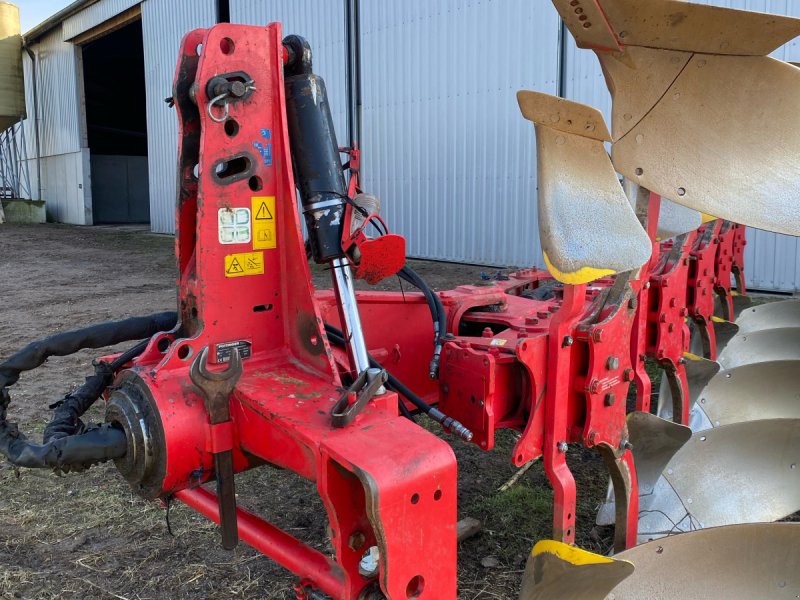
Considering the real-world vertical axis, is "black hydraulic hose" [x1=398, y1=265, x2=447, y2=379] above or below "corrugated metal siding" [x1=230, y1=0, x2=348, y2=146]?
below

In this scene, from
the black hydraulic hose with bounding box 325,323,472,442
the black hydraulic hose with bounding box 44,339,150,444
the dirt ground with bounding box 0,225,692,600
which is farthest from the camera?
the dirt ground with bounding box 0,225,692,600

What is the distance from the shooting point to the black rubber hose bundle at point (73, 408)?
1407 mm

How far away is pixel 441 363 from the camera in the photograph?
1910 mm

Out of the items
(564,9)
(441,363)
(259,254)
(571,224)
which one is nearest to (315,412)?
(259,254)

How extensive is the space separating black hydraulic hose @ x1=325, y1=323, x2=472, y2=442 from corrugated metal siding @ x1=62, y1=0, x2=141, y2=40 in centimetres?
1561

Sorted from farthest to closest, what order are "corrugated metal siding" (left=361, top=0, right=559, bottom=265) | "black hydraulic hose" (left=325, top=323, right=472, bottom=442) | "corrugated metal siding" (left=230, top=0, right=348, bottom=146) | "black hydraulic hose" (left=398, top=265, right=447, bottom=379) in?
"corrugated metal siding" (left=230, top=0, right=348, bottom=146) < "corrugated metal siding" (left=361, top=0, right=559, bottom=265) < "black hydraulic hose" (left=398, top=265, right=447, bottom=379) < "black hydraulic hose" (left=325, top=323, right=472, bottom=442)

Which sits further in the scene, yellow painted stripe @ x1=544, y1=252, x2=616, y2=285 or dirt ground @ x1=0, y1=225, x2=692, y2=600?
dirt ground @ x1=0, y1=225, x2=692, y2=600

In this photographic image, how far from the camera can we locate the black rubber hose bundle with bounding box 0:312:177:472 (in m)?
1.41

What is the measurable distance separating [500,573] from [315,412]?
118cm

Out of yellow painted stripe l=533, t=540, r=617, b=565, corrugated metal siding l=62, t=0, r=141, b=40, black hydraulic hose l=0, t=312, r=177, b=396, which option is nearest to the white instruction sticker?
black hydraulic hose l=0, t=312, r=177, b=396

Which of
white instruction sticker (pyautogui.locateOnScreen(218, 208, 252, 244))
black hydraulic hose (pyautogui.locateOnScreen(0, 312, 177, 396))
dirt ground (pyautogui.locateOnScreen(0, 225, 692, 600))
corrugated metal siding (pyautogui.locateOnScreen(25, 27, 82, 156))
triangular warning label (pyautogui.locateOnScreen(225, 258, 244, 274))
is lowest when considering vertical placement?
dirt ground (pyautogui.locateOnScreen(0, 225, 692, 600))

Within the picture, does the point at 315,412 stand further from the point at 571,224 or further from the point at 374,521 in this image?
the point at 571,224

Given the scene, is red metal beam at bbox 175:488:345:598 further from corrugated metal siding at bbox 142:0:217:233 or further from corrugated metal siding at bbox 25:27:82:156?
corrugated metal siding at bbox 25:27:82:156

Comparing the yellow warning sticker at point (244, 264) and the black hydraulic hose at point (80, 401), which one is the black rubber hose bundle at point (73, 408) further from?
the yellow warning sticker at point (244, 264)
